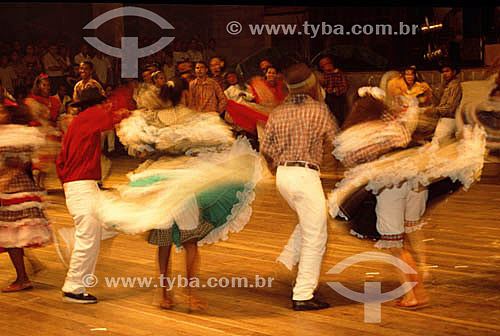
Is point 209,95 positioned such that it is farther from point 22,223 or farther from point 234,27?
point 234,27

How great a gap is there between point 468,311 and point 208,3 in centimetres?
1762

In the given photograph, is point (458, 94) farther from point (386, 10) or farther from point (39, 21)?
point (39, 21)

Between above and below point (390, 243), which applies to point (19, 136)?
above

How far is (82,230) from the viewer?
6.23m

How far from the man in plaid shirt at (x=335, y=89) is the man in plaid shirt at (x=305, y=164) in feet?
27.0

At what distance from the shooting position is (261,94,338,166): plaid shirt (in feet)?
19.3

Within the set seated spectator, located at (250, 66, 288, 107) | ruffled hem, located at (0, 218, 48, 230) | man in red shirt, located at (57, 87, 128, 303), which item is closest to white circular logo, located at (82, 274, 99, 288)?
man in red shirt, located at (57, 87, 128, 303)

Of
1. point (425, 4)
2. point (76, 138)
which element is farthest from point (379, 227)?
point (425, 4)

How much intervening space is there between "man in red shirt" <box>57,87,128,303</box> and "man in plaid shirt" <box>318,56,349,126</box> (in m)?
8.28

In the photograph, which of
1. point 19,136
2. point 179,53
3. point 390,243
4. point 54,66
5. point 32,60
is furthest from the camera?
point 179,53

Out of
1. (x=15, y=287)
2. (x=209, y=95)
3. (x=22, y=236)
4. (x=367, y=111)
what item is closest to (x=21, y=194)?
(x=22, y=236)

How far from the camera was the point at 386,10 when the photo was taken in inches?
750

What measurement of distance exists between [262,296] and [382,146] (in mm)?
1573

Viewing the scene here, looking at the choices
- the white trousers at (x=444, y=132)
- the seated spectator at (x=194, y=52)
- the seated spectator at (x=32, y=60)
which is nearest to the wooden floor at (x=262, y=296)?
the white trousers at (x=444, y=132)
